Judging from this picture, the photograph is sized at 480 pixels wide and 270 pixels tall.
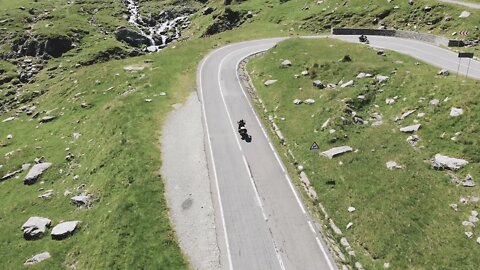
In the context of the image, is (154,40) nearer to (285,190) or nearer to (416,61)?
(416,61)

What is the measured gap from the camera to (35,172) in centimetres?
4725

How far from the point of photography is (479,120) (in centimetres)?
3800

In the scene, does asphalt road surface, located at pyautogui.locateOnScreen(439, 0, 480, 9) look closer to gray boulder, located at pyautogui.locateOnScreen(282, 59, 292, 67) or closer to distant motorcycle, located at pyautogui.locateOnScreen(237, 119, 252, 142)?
gray boulder, located at pyautogui.locateOnScreen(282, 59, 292, 67)

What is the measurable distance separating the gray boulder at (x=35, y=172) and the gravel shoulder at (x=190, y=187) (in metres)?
13.5

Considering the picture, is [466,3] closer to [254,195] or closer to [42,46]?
[254,195]

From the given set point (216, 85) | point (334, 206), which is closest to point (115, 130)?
point (216, 85)

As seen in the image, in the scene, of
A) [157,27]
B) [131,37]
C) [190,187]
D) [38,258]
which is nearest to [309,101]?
[190,187]

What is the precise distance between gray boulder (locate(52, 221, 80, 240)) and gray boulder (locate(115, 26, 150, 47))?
8152 centimetres

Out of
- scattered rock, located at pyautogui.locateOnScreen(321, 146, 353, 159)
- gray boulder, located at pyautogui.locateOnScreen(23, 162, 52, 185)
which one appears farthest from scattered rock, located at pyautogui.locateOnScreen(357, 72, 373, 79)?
gray boulder, located at pyautogui.locateOnScreen(23, 162, 52, 185)

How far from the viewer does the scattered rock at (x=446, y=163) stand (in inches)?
1380

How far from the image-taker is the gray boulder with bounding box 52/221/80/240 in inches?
1437

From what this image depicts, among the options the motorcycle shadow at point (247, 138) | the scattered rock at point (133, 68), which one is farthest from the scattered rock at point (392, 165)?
the scattered rock at point (133, 68)

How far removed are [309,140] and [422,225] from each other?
1614cm

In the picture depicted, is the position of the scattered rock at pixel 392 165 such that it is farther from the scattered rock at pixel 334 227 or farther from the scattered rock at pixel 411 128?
the scattered rock at pixel 334 227
